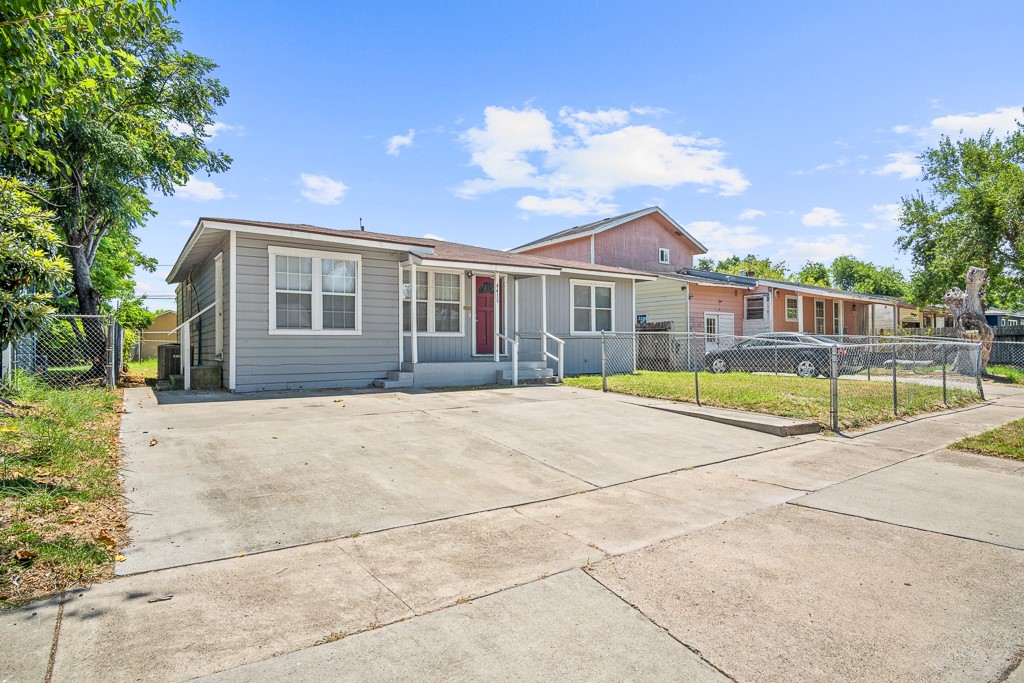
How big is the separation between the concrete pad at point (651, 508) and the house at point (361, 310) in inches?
301

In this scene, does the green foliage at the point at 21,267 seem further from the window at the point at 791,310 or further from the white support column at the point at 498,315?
the window at the point at 791,310

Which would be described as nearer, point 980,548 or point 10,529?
point 10,529

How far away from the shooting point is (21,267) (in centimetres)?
575

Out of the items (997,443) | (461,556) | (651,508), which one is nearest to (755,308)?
(997,443)

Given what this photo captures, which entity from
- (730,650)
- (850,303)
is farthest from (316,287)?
(850,303)

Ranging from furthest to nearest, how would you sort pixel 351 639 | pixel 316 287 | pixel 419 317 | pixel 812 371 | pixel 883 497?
1. pixel 812 371
2. pixel 419 317
3. pixel 316 287
4. pixel 883 497
5. pixel 351 639

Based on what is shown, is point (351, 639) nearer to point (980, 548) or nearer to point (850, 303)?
point (980, 548)

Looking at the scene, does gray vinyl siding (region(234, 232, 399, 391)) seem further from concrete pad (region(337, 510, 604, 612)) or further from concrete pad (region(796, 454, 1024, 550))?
concrete pad (region(796, 454, 1024, 550))

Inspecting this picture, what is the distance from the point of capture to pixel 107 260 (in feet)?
82.9

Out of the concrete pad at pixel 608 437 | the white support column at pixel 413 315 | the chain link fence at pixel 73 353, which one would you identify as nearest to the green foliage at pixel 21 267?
the chain link fence at pixel 73 353

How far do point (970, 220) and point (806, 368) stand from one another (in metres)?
13.8

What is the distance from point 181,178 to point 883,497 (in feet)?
69.4

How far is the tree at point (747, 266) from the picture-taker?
53162 mm

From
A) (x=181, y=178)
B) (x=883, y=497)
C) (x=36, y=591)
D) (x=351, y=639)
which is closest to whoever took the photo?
(x=351, y=639)
